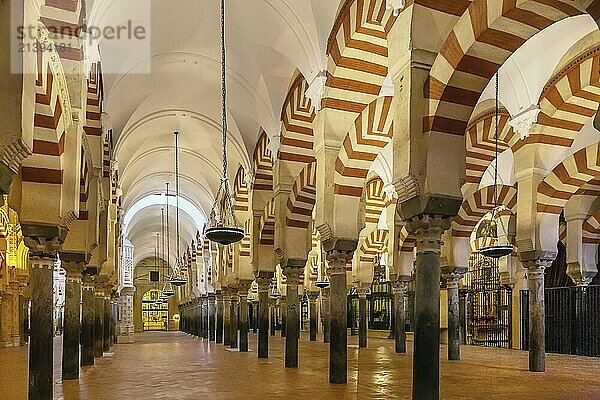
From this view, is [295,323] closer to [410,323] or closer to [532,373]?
[532,373]

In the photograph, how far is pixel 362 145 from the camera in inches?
331

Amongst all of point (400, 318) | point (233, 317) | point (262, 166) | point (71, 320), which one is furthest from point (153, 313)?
point (71, 320)

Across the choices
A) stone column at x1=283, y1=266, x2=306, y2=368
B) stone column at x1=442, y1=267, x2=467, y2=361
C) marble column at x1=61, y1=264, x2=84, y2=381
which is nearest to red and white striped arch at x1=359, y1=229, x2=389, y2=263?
stone column at x1=442, y1=267, x2=467, y2=361

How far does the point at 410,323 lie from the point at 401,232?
19.4 feet

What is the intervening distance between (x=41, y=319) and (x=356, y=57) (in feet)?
14.3

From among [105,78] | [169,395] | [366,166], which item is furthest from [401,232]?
[169,395]

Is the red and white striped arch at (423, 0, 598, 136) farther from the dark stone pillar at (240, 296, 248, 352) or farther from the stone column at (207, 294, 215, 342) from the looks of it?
the stone column at (207, 294, 215, 342)

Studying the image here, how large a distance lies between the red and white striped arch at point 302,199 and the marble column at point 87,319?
3154 millimetres

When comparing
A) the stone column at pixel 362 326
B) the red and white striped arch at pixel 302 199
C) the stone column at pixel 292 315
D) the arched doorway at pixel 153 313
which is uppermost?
the red and white striped arch at pixel 302 199

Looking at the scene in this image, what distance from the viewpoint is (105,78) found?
1023cm

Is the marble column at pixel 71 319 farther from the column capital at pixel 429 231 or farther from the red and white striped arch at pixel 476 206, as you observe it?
the red and white striped arch at pixel 476 206

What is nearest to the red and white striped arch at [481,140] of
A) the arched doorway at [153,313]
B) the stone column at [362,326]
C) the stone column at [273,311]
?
the stone column at [362,326]

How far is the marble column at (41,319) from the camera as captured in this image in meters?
6.01

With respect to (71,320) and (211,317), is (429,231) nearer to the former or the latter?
(71,320)
